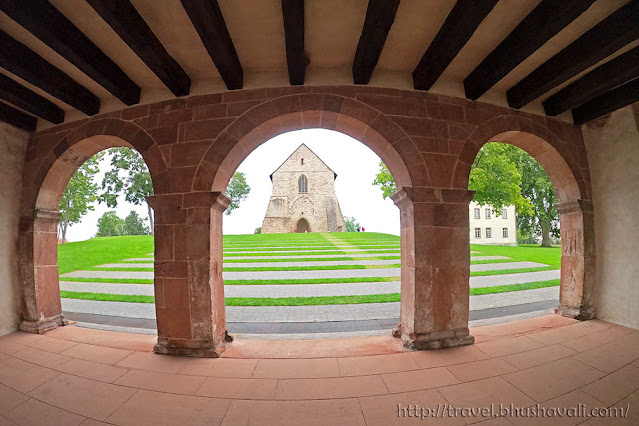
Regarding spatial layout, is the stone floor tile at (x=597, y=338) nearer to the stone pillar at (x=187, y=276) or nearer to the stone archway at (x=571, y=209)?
the stone archway at (x=571, y=209)

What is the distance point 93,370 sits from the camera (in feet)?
9.21

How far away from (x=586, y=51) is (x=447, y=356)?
3.78m

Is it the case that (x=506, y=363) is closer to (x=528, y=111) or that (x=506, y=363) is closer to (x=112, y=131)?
(x=528, y=111)

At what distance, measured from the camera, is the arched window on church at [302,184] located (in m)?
29.1

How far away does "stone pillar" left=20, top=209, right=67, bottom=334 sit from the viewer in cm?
397

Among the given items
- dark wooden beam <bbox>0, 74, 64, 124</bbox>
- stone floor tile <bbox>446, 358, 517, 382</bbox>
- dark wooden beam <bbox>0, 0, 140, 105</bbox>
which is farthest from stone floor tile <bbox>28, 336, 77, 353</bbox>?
stone floor tile <bbox>446, 358, 517, 382</bbox>

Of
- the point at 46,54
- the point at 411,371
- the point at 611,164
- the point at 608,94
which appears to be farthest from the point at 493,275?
the point at 46,54

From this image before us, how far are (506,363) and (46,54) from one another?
21.1 ft

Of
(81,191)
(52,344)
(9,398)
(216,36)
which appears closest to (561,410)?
(216,36)

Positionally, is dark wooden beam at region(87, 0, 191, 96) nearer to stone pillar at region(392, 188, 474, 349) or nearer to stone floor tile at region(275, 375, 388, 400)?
stone pillar at region(392, 188, 474, 349)

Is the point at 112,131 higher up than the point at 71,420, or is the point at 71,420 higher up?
the point at 112,131

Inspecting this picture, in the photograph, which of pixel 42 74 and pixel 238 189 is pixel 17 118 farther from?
pixel 238 189

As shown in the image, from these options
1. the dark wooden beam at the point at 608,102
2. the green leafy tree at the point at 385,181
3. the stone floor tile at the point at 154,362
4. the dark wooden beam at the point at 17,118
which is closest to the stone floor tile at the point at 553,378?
the stone floor tile at the point at 154,362

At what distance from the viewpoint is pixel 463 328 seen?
327cm
